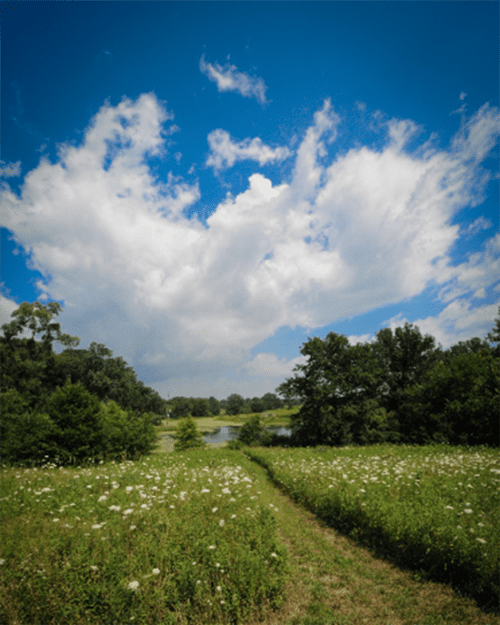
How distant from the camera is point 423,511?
595cm

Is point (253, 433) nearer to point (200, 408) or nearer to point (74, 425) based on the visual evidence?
point (74, 425)

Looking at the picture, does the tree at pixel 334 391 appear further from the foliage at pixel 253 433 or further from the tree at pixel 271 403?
the tree at pixel 271 403

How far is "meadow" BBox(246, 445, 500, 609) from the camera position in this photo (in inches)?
176

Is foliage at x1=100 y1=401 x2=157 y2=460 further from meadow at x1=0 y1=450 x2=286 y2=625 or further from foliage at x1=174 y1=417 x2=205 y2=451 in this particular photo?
meadow at x1=0 y1=450 x2=286 y2=625

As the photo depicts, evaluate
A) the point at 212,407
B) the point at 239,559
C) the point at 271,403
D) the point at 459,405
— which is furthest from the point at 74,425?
the point at 212,407

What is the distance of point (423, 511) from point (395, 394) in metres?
25.9

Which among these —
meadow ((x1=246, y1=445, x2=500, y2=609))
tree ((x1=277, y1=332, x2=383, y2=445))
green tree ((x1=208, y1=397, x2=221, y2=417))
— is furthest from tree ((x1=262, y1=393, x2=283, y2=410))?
meadow ((x1=246, y1=445, x2=500, y2=609))

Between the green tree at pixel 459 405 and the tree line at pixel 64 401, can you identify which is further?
the green tree at pixel 459 405

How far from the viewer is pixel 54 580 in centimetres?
365

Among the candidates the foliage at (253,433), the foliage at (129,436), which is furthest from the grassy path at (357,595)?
the foliage at (253,433)

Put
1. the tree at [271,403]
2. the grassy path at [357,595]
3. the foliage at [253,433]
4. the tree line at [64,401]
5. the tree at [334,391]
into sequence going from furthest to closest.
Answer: the tree at [271,403] < the foliage at [253,433] < the tree at [334,391] < the tree line at [64,401] < the grassy path at [357,595]

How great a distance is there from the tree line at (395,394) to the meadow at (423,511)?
1084cm

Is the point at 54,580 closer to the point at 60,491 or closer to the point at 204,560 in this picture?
the point at 204,560

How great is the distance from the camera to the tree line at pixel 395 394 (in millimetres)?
18844
